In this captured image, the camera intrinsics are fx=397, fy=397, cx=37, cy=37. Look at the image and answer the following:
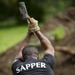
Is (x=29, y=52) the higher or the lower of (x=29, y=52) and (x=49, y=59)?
the higher

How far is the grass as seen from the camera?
2363 cm

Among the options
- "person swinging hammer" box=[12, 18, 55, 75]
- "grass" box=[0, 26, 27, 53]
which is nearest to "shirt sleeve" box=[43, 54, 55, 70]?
"person swinging hammer" box=[12, 18, 55, 75]

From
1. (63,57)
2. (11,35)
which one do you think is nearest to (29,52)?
(63,57)

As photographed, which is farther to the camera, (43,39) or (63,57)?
(63,57)

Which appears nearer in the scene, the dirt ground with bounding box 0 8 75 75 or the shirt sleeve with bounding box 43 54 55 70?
the shirt sleeve with bounding box 43 54 55 70

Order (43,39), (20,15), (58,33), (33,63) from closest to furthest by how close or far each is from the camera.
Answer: (33,63), (43,39), (58,33), (20,15)

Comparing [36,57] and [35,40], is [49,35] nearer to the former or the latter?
[35,40]

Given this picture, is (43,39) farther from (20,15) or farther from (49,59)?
(20,15)

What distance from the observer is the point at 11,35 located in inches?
1072

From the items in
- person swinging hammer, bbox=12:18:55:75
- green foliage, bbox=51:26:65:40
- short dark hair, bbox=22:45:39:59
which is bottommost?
green foliage, bbox=51:26:65:40

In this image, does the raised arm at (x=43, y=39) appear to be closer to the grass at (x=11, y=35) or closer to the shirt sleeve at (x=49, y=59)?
the shirt sleeve at (x=49, y=59)

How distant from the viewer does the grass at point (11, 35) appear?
930 inches

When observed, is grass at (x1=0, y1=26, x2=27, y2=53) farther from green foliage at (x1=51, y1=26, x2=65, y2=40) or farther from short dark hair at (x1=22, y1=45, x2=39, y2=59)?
short dark hair at (x1=22, y1=45, x2=39, y2=59)

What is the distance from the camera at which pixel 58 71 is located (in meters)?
14.0
